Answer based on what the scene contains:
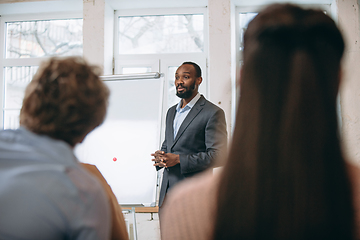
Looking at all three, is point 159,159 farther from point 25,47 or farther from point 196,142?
point 25,47

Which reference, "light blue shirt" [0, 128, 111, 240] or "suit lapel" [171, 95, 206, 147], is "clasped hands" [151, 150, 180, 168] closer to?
"suit lapel" [171, 95, 206, 147]

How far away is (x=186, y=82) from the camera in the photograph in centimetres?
214

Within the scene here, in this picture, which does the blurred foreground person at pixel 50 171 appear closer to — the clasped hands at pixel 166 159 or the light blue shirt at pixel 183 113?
the clasped hands at pixel 166 159

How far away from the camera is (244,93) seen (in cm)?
41

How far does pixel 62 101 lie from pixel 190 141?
1.40 metres

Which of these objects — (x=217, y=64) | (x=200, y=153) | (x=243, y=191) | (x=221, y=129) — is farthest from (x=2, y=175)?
(x=217, y=64)

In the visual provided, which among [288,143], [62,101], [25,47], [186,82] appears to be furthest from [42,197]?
[25,47]

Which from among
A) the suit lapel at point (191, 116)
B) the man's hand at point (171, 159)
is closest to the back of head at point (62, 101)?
the man's hand at point (171, 159)

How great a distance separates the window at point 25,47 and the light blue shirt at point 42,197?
10.0ft

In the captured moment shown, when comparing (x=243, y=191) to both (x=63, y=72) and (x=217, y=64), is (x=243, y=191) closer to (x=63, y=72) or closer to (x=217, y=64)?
(x=63, y=72)

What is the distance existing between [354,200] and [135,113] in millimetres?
1808

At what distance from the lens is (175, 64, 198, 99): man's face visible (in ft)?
6.98

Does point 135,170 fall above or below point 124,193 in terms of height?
above

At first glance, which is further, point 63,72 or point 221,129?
point 221,129
